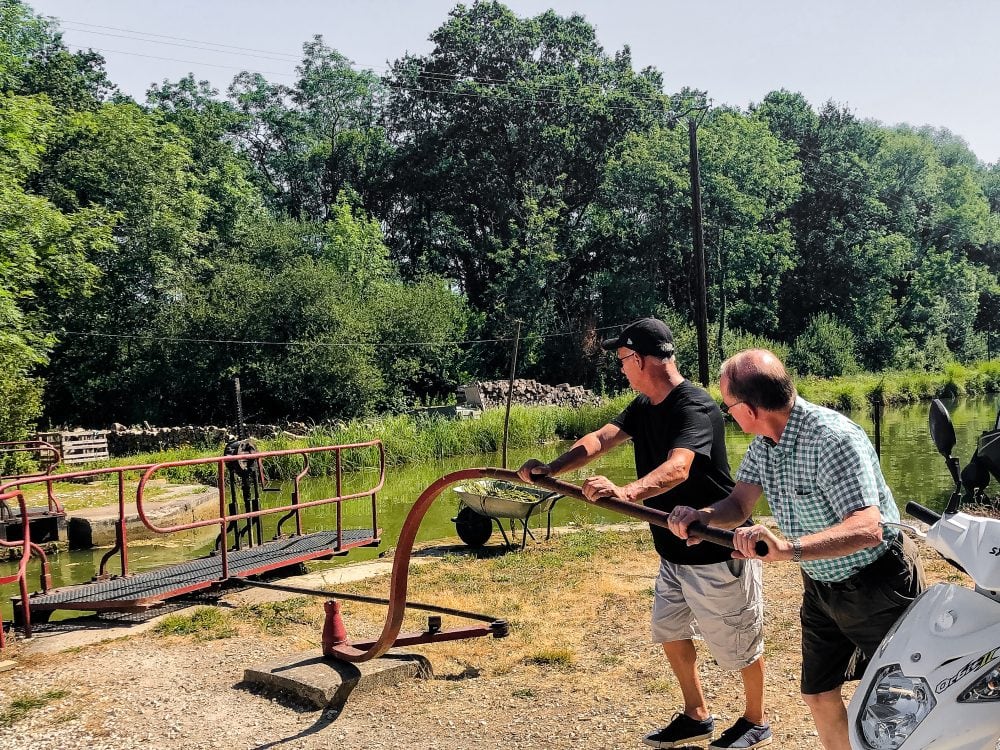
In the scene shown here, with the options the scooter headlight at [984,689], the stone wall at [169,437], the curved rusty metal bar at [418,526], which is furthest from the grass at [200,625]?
the stone wall at [169,437]

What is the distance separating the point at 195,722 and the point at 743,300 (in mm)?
50680

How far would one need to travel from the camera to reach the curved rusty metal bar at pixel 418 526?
326 cm

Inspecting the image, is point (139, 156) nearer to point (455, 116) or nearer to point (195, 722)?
point (455, 116)

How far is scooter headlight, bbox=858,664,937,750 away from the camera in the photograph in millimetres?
2420

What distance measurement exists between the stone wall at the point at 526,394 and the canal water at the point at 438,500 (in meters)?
7.38

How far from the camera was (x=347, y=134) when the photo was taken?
53.3 m

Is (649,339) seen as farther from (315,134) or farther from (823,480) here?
(315,134)

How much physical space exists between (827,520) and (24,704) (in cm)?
486

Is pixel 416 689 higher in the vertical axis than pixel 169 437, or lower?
higher

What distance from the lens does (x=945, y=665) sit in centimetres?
241

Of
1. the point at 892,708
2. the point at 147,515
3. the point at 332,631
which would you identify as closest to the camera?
the point at 892,708

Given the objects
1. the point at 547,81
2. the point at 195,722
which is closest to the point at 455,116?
the point at 547,81

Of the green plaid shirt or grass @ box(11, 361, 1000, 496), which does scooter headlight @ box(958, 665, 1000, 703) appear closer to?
the green plaid shirt

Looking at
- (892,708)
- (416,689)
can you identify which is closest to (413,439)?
(416,689)
